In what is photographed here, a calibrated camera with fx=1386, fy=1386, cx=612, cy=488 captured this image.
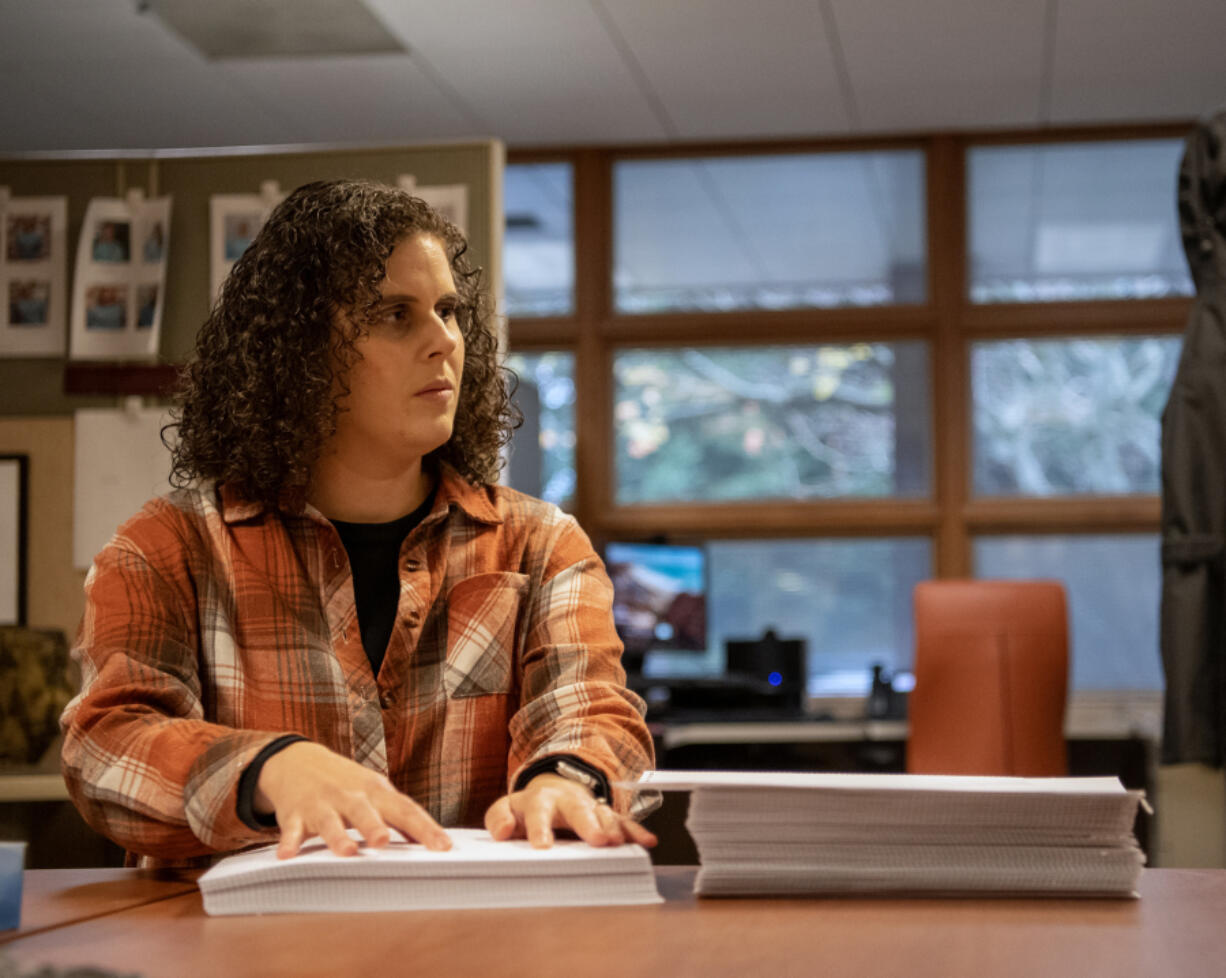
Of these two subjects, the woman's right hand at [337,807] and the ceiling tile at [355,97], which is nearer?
the woman's right hand at [337,807]

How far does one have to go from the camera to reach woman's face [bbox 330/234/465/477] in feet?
4.52

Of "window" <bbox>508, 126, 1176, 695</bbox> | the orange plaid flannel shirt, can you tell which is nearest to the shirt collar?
the orange plaid flannel shirt

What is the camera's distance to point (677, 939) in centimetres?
80

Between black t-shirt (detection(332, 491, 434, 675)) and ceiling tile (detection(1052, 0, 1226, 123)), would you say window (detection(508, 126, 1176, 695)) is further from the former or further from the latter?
black t-shirt (detection(332, 491, 434, 675))

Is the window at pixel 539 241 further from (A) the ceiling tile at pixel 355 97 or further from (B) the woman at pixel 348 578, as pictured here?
(B) the woman at pixel 348 578

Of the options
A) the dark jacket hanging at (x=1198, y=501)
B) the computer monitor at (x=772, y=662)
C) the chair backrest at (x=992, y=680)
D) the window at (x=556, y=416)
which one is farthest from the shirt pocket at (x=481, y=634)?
the window at (x=556, y=416)

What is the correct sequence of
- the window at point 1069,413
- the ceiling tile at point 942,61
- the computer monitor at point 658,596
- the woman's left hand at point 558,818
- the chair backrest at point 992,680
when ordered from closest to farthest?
the woman's left hand at point 558,818
the chair backrest at point 992,680
the ceiling tile at point 942,61
the computer monitor at point 658,596
the window at point 1069,413

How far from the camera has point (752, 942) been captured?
0.79 m

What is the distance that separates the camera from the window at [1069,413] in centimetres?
481

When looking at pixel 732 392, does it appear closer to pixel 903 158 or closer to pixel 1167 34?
pixel 903 158

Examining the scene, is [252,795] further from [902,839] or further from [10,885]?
[902,839]

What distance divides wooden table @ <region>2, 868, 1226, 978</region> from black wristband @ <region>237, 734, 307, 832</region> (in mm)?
97

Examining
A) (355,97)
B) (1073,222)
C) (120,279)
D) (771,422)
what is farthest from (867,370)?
(120,279)

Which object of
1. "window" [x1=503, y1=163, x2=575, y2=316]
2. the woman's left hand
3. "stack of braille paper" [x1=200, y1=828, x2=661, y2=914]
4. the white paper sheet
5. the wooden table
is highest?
"window" [x1=503, y1=163, x2=575, y2=316]
